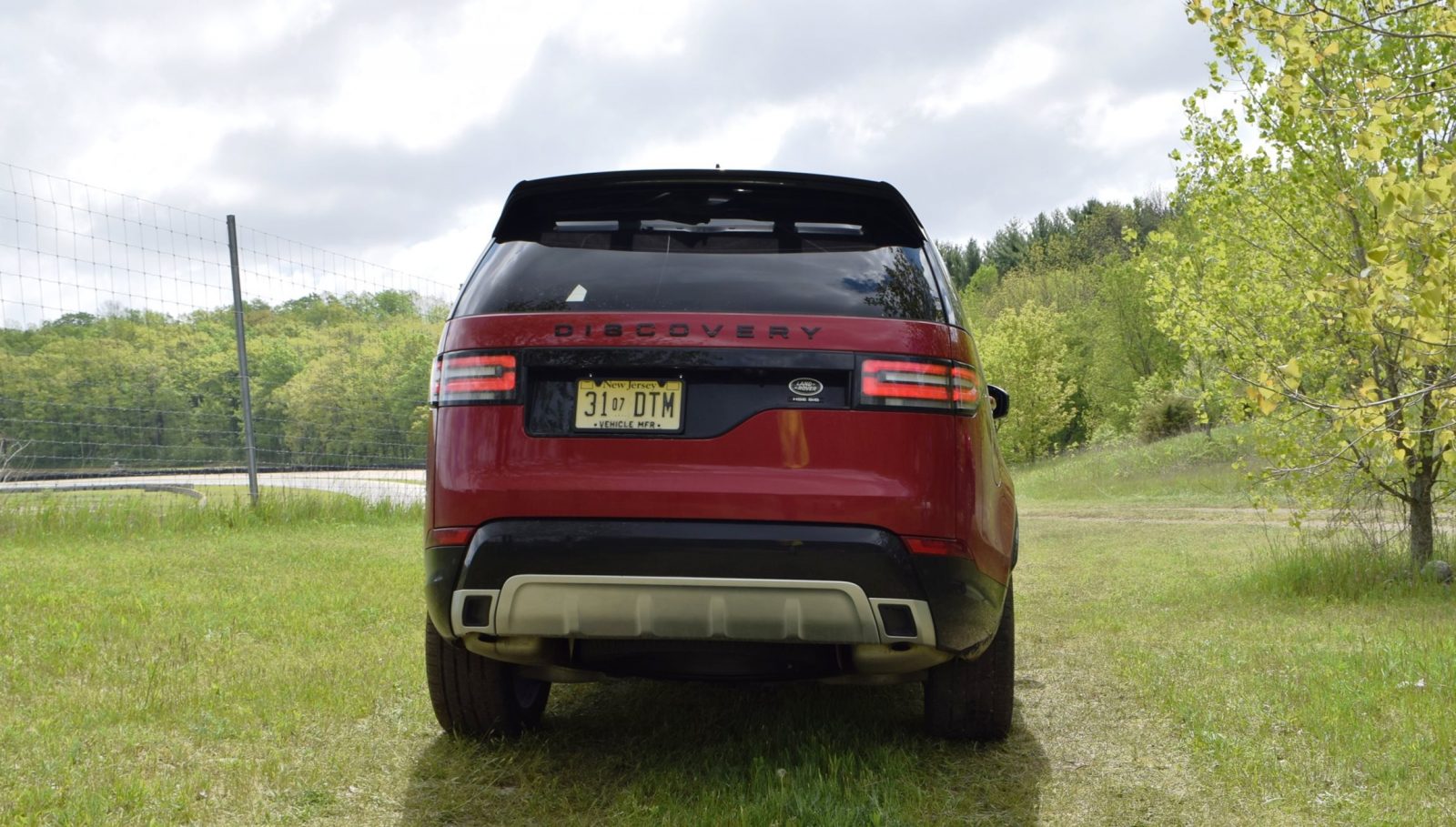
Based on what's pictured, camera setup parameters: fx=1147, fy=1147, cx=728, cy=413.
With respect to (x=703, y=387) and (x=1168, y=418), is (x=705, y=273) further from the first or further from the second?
(x=1168, y=418)

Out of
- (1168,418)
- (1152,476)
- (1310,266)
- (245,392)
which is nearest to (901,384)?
(1310,266)

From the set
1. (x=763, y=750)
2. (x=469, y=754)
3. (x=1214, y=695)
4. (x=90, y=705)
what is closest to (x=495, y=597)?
(x=469, y=754)

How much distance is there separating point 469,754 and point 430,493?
42.0 inches

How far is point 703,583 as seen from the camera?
3100mm

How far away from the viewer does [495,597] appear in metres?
3.19

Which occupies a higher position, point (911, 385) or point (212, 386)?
point (212, 386)

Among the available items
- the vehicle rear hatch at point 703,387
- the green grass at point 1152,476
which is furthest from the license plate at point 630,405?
the green grass at point 1152,476

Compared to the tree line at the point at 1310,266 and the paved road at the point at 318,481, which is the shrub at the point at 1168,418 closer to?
the tree line at the point at 1310,266

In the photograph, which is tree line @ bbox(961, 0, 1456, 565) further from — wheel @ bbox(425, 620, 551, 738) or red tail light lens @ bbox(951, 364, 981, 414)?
wheel @ bbox(425, 620, 551, 738)

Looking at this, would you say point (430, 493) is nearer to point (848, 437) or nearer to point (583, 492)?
point (583, 492)

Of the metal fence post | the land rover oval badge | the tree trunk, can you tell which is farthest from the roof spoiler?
the metal fence post

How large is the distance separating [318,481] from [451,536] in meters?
10.3

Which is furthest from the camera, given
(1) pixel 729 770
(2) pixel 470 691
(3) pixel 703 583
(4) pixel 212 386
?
(4) pixel 212 386

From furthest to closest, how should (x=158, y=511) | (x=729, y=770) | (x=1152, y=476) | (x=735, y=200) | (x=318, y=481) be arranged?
(x=1152, y=476) < (x=318, y=481) < (x=158, y=511) < (x=729, y=770) < (x=735, y=200)
